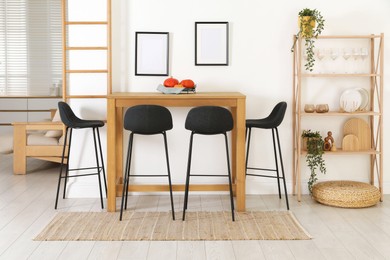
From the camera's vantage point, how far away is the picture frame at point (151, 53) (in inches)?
237

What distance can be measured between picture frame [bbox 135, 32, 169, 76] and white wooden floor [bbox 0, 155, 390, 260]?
49.6 inches

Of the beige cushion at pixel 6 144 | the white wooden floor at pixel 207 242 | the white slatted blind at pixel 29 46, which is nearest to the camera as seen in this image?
the white wooden floor at pixel 207 242

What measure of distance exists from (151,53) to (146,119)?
1.14 metres

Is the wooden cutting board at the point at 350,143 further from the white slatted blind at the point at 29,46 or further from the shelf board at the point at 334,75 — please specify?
the white slatted blind at the point at 29,46

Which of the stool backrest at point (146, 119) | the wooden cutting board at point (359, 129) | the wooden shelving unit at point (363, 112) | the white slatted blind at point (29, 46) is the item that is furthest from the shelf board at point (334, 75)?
the white slatted blind at point (29, 46)

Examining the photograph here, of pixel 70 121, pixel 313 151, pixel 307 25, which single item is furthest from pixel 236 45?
pixel 70 121

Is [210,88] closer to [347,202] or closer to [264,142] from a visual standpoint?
[264,142]

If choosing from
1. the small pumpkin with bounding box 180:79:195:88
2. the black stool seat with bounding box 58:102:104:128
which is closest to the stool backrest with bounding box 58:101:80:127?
the black stool seat with bounding box 58:102:104:128

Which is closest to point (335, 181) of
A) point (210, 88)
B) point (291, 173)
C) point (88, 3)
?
point (291, 173)

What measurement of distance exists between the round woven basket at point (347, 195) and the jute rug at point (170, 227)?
19.8 inches

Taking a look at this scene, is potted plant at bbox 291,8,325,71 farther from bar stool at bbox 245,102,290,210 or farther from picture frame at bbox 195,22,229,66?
picture frame at bbox 195,22,229,66

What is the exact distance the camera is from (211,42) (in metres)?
6.00

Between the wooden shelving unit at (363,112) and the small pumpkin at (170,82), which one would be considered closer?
the small pumpkin at (170,82)

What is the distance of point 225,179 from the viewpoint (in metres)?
6.12
